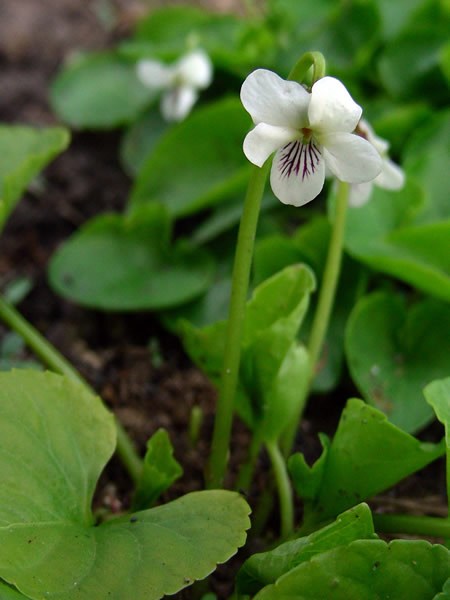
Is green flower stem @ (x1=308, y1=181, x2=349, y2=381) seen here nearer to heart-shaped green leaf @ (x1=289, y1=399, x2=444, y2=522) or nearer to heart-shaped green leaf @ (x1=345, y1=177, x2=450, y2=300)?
heart-shaped green leaf @ (x1=345, y1=177, x2=450, y2=300)

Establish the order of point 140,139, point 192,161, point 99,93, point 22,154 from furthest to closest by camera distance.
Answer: point 99,93 < point 140,139 < point 192,161 < point 22,154

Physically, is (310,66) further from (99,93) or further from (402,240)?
(99,93)

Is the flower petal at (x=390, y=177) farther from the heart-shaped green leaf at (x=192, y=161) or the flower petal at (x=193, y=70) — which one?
the flower petal at (x=193, y=70)

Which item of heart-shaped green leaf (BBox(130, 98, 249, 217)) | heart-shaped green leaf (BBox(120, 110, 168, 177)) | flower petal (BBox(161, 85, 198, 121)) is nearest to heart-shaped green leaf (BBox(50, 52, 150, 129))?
heart-shaped green leaf (BBox(120, 110, 168, 177))

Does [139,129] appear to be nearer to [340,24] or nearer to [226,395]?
[340,24]

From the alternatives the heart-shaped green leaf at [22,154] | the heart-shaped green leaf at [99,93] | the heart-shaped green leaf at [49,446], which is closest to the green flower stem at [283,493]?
the heart-shaped green leaf at [49,446]

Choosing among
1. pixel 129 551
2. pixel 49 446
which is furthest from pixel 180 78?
pixel 129 551

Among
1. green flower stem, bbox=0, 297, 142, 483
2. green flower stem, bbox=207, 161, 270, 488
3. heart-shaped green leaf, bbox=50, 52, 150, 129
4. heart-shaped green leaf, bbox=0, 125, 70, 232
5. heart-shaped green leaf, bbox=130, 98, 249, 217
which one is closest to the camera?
green flower stem, bbox=207, 161, 270, 488

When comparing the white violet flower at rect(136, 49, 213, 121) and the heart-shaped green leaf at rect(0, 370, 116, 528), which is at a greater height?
the heart-shaped green leaf at rect(0, 370, 116, 528)
